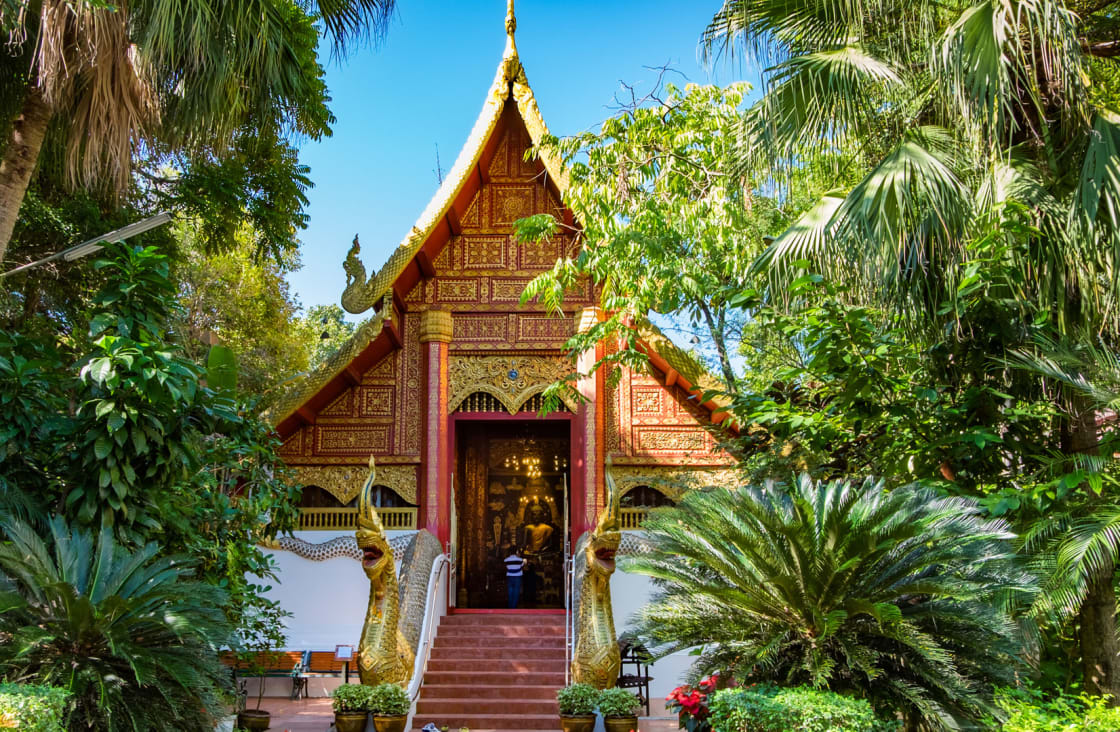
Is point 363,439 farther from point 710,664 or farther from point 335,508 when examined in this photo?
point 710,664

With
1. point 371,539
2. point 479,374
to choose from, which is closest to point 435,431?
point 479,374

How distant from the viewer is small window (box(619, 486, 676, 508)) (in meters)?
11.0

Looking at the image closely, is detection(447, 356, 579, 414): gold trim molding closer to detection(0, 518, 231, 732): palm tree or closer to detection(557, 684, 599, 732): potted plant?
detection(557, 684, 599, 732): potted plant

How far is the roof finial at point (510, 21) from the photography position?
10.6 metres

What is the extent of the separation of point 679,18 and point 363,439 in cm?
567

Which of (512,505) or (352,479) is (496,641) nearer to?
(352,479)

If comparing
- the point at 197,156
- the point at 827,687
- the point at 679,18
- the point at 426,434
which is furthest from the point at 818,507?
the point at 426,434

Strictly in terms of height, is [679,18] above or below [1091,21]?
above

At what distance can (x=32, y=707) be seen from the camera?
13.7 ft

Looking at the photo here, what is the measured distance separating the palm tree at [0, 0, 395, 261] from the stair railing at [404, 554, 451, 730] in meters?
4.45

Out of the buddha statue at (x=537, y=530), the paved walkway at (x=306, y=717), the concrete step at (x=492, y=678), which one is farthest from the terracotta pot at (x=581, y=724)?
the buddha statue at (x=537, y=530)

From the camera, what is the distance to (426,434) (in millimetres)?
10766

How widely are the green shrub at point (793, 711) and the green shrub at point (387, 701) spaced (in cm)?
311

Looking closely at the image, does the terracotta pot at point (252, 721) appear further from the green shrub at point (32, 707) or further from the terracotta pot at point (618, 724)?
the green shrub at point (32, 707)
